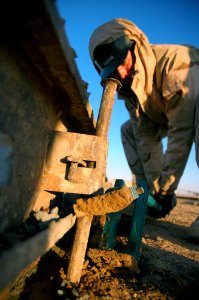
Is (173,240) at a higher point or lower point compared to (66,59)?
lower

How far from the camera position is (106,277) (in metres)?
1.43

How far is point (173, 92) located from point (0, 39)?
2091 millimetres

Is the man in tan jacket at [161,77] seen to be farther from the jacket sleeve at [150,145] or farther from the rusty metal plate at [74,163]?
the rusty metal plate at [74,163]

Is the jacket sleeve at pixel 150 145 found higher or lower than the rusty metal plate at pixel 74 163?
higher

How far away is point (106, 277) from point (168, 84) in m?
2.03

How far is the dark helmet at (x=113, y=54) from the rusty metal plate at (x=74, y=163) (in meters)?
1.04

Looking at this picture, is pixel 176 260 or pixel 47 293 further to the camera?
pixel 176 260

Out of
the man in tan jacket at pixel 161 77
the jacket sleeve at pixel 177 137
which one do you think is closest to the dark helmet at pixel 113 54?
the man in tan jacket at pixel 161 77

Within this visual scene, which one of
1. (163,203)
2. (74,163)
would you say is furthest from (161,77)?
(74,163)

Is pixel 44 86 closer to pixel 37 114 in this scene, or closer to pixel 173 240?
pixel 37 114

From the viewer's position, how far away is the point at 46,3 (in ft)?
1.98

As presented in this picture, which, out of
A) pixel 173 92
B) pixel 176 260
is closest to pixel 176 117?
pixel 173 92

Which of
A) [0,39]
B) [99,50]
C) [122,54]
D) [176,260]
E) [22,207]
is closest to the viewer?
[0,39]

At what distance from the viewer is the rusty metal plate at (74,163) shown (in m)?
1.41
